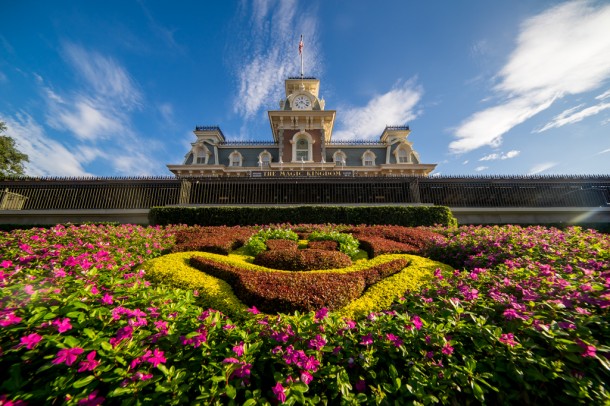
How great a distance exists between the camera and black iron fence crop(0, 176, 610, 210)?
13.9 metres

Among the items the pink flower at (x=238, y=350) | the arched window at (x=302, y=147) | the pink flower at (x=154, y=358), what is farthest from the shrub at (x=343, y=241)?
the arched window at (x=302, y=147)

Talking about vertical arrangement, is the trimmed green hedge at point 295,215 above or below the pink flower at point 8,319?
above

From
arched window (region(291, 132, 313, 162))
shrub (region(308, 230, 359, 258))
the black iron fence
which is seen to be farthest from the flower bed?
arched window (region(291, 132, 313, 162))

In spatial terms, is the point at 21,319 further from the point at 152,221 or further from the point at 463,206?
the point at 463,206

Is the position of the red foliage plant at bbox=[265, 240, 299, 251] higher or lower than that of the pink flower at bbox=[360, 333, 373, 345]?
higher

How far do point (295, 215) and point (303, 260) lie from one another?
6329 mm

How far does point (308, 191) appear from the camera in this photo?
1424cm

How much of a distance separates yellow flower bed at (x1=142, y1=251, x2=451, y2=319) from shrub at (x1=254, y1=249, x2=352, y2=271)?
0.34m

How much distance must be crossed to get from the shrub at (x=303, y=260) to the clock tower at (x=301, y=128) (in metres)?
24.6

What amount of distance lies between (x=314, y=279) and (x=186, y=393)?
2.58 m

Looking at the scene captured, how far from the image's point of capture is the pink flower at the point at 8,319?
5.73ft

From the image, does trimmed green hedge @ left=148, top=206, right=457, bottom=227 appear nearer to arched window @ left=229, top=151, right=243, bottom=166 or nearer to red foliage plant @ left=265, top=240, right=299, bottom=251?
red foliage plant @ left=265, top=240, right=299, bottom=251

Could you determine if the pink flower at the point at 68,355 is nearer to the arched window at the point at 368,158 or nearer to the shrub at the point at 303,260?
the shrub at the point at 303,260

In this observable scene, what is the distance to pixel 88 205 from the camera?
13.8 m
